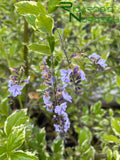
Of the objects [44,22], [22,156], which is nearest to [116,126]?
[22,156]

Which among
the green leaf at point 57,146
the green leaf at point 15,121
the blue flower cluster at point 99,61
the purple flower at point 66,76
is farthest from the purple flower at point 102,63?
the green leaf at point 57,146

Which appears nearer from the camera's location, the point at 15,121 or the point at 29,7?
the point at 29,7

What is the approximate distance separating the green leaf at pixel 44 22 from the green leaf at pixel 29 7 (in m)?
0.04

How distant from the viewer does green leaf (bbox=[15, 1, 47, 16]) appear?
19.8 inches

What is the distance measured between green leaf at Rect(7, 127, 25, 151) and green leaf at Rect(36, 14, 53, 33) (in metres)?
0.35

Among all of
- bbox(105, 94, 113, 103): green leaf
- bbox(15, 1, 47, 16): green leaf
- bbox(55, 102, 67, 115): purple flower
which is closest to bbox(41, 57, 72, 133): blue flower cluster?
bbox(55, 102, 67, 115): purple flower

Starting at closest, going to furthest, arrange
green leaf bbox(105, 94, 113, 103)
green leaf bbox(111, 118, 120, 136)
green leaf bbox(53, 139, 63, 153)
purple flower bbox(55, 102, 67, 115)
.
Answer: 1. purple flower bbox(55, 102, 67, 115)
2. green leaf bbox(111, 118, 120, 136)
3. green leaf bbox(53, 139, 63, 153)
4. green leaf bbox(105, 94, 113, 103)

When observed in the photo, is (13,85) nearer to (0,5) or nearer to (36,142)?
(36,142)

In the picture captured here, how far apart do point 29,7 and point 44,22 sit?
0.07 m

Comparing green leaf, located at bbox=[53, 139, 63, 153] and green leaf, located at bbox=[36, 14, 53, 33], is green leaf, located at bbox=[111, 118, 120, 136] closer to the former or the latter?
green leaf, located at bbox=[53, 139, 63, 153]

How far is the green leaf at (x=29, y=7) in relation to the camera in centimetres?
50

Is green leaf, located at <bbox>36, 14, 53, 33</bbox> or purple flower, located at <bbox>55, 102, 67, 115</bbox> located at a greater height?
green leaf, located at <bbox>36, 14, 53, 33</bbox>

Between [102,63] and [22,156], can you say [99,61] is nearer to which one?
[102,63]

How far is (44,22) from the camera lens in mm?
501
